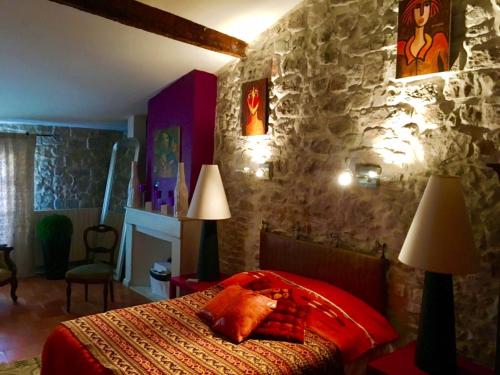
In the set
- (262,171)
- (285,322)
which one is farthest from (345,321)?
(262,171)

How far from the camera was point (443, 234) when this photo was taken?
5.57ft

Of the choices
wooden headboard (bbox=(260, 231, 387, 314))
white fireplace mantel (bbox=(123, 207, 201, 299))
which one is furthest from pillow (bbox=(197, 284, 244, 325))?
white fireplace mantel (bbox=(123, 207, 201, 299))

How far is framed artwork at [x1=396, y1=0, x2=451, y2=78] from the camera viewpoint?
209cm

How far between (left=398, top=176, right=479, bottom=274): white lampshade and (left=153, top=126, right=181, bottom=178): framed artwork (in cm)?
284

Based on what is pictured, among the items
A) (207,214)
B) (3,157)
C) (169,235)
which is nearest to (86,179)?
(3,157)

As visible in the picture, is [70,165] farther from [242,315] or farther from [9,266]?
[242,315]

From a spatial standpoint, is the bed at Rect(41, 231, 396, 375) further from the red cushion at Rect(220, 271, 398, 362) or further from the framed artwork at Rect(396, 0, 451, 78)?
the framed artwork at Rect(396, 0, 451, 78)

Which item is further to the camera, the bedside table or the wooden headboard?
the wooden headboard

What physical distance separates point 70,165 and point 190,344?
459 cm

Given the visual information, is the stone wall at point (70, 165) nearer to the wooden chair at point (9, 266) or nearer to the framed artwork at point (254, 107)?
the wooden chair at point (9, 266)

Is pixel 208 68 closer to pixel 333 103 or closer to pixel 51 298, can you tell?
pixel 333 103

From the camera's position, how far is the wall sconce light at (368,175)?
244cm

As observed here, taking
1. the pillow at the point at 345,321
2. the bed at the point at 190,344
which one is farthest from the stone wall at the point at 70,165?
the pillow at the point at 345,321

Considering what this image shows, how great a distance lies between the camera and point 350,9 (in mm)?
2617
